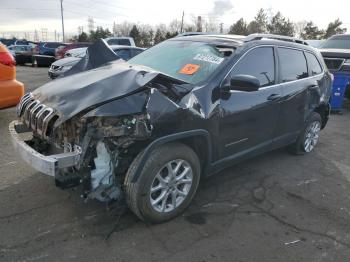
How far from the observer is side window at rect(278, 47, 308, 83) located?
477 centimetres

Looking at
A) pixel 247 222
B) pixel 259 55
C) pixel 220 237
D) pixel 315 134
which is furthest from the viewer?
pixel 315 134

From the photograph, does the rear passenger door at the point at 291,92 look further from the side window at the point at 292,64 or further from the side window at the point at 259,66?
the side window at the point at 259,66

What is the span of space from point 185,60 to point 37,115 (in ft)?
5.65

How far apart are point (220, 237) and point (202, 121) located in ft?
3.58

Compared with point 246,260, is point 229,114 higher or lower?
higher

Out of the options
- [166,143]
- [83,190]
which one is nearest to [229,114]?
[166,143]

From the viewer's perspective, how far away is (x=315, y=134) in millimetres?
6047

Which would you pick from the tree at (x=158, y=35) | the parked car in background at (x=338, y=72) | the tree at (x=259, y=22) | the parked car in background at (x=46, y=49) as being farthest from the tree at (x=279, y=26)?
the parked car in background at (x=338, y=72)

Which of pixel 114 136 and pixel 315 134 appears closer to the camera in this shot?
pixel 114 136

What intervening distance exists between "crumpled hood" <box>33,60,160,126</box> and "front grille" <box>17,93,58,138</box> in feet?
0.18

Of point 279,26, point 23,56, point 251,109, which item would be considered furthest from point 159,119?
point 279,26

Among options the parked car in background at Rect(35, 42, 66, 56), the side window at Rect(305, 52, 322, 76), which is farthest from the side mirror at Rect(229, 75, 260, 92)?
the parked car in background at Rect(35, 42, 66, 56)

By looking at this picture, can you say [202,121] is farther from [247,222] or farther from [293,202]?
[293,202]

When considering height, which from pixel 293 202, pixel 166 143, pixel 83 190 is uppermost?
pixel 166 143
